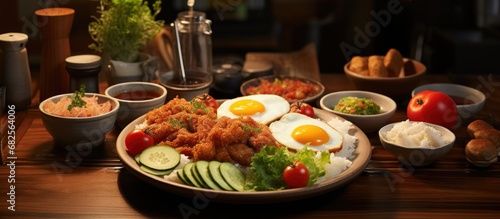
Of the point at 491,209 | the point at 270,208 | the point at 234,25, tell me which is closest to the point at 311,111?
the point at 270,208

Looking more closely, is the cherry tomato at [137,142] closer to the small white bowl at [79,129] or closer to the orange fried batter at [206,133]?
the orange fried batter at [206,133]

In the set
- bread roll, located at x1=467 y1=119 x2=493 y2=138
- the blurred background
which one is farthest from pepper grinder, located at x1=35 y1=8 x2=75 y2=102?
the blurred background

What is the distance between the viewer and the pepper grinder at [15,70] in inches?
128

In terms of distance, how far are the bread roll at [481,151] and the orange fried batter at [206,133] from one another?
80 centimetres

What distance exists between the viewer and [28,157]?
292cm

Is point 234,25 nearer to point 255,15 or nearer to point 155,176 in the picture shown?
point 255,15

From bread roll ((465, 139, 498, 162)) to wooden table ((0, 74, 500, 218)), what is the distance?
0.15 feet

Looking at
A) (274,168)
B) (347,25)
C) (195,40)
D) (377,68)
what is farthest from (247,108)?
(347,25)

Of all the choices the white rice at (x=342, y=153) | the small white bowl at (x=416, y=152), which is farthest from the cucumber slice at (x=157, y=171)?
the small white bowl at (x=416, y=152)

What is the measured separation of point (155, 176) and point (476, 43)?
390cm

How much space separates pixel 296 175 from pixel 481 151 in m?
0.88

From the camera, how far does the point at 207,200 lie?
2.46 m

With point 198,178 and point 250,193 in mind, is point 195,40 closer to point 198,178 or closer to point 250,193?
point 198,178

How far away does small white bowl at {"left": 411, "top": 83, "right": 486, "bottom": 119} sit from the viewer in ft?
10.7
